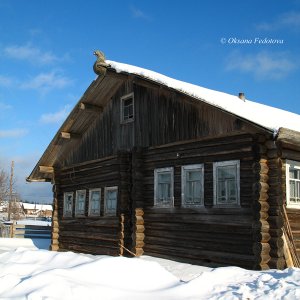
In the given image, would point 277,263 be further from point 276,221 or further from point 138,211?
point 138,211

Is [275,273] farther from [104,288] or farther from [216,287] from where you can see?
[104,288]

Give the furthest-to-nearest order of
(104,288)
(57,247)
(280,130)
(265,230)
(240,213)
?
(57,247)
(240,213)
(265,230)
(280,130)
(104,288)

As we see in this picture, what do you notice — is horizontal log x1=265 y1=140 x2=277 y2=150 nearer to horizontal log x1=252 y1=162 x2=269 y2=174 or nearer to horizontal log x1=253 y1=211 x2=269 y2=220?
horizontal log x1=252 y1=162 x2=269 y2=174

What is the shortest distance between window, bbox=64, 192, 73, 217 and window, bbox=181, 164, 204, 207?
7916 millimetres

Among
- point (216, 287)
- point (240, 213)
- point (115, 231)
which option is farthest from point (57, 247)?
point (216, 287)

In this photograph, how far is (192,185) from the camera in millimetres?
12977

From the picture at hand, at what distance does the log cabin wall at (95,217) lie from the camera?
15.5 meters

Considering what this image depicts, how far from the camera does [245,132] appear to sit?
11.4 meters

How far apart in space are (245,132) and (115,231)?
6.81 meters

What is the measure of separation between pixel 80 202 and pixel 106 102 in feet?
15.0

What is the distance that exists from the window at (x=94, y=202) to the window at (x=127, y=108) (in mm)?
3271

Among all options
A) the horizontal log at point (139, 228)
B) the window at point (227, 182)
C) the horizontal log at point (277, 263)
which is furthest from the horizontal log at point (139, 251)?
the horizontal log at point (277, 263)

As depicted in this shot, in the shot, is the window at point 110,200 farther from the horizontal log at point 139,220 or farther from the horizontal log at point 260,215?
the horizontal log at point 260,215

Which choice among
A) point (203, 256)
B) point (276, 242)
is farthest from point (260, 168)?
point (203, 256)
